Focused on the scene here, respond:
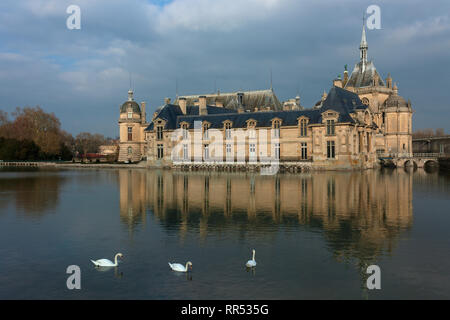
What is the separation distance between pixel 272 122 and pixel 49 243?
45.9 metres

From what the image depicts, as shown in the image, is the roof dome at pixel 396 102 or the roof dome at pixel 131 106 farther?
the roof dome at pixel 131 106

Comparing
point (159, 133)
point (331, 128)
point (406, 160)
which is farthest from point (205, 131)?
point (406, 160)

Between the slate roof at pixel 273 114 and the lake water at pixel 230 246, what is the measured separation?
2975 cm

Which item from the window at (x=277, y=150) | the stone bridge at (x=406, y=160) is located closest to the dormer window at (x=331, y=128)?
the window at (x=277, y=150)

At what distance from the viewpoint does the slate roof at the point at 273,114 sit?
53125mm

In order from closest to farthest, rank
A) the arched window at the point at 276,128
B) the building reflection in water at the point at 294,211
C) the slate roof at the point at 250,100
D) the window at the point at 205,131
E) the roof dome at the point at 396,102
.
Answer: the building reflection in water at the point at 294,211 < the arched window at the point at 276,128 < the window at the point at 205,131 < the roof dome at the point at 396,102 < the slate roof at the point at 250,100

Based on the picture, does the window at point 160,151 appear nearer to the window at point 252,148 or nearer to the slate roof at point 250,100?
the window at point 252,148

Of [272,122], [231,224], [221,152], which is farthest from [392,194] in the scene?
[221,152]

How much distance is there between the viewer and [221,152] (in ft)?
202

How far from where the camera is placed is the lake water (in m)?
9.78

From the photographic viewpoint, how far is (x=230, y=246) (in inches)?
528

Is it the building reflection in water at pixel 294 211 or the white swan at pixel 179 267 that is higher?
the building reflection in water at pixel 294 211

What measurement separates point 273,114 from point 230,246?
46.6 m
